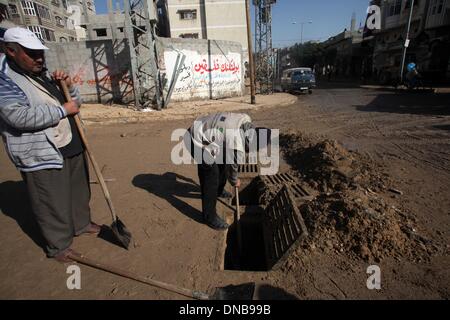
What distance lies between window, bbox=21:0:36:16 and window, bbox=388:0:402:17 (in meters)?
36.3

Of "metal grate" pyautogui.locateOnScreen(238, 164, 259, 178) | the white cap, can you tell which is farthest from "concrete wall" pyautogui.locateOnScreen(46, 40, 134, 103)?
the white cap

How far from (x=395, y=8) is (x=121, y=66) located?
2467cm

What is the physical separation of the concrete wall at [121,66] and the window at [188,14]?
16.6 metres

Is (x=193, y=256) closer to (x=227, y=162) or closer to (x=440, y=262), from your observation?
(x=227, y=162)

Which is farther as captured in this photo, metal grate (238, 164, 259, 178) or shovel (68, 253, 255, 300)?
metal grate (238, 164, 259, 178)

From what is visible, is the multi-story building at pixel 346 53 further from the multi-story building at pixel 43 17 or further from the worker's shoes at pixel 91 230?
the worker's shoes at pixel 91 230

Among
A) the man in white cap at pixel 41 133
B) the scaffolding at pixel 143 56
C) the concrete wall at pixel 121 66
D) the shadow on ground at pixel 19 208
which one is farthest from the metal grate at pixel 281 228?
the concrete wall at pixel 121 66

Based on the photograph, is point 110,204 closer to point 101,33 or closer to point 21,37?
point 21,37

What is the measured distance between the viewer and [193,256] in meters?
2.70

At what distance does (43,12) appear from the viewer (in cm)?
3062

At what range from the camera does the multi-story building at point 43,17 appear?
2686cm

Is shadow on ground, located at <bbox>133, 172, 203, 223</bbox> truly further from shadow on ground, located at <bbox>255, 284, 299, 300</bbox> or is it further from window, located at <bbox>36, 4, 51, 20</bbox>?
window, located at <bbox>36, 4, 51, 20</bbox>

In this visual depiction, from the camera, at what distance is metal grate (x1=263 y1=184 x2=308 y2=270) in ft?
8.23

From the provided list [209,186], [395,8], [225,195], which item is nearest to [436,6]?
[395,8]
